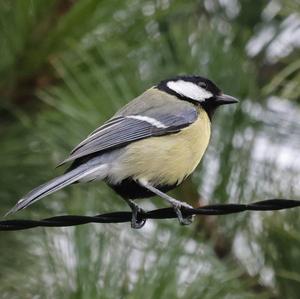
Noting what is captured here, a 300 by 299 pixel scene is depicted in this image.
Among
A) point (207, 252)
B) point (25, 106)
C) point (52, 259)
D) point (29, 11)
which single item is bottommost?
point (207, 252)

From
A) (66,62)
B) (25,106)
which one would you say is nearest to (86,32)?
(66,62)

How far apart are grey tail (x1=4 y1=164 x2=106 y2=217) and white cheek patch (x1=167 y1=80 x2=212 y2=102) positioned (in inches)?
18.0

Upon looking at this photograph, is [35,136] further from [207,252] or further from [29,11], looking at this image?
[207,252]

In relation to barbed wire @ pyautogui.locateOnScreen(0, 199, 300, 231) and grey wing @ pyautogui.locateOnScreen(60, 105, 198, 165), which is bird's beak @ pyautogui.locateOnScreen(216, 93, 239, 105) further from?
barbed wire @ pyautogui.locateOnScreen(0, 199, 300, 231)

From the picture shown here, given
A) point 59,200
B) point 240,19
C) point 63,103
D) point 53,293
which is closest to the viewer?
point 53,293

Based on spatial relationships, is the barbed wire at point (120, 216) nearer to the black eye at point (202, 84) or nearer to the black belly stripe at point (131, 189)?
the black belly stripe at point (131, 189)

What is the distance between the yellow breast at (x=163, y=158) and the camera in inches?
107

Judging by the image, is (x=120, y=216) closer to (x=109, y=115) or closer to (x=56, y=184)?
(x=56, y=184)

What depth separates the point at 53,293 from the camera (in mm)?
2512

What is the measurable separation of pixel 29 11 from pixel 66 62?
0.18m

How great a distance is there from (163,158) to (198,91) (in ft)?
1.17

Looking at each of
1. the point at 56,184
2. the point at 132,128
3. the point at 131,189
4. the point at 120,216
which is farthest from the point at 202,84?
the point at 120,216

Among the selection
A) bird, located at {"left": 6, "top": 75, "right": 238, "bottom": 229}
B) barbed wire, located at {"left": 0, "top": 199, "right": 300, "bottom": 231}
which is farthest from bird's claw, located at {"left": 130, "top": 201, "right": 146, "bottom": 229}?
barbed wire, located at {"left": 0, "top": 199, "right": 300, "bottom": 231}

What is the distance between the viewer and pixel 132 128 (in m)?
2.81
